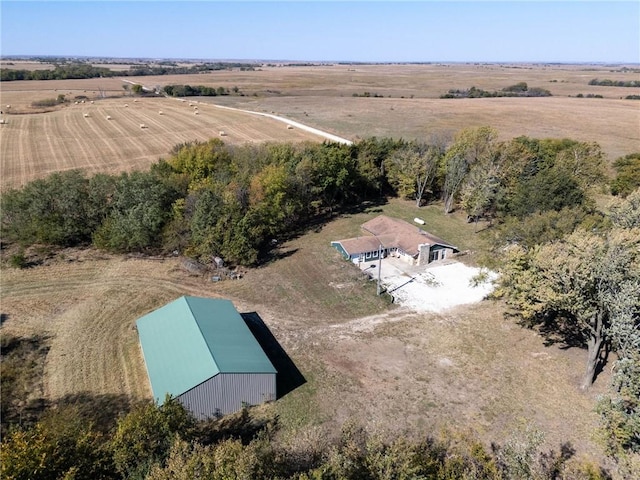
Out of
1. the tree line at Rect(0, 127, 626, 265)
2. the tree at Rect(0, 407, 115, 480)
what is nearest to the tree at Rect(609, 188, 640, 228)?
the tree line at Rect(0, 127, 626, 265)

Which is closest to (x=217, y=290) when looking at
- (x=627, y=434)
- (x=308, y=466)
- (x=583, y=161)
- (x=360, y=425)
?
(x=360, y=425)

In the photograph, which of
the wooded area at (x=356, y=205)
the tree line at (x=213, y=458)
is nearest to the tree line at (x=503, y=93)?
the wooded area at (x=356, y=205)

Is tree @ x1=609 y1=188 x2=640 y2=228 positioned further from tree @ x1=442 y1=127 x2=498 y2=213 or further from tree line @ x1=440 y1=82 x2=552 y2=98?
tree line @ x1=440 y1=82 x2=552 y2=98

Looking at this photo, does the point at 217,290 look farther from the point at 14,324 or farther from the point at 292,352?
the point at 14,324

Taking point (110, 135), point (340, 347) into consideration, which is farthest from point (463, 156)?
point (110, 135)

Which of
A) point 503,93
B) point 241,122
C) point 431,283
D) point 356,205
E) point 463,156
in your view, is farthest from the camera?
point 503,93

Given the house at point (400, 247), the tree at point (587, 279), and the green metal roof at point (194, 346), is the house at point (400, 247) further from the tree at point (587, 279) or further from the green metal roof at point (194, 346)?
the green metal roof at point (194, 346)

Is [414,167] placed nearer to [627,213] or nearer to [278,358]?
[627,213]
